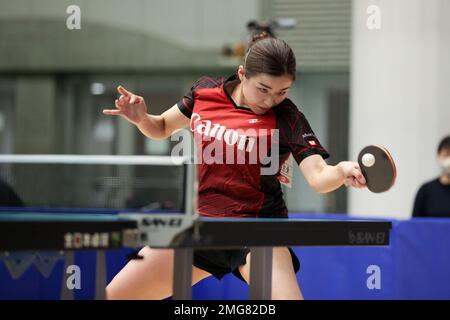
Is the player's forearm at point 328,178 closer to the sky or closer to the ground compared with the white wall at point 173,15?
closer to the ground

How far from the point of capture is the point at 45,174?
11.8 meters

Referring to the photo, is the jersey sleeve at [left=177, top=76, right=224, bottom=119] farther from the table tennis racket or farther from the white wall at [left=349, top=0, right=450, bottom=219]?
the white wall at [left=349, top=0, right=450, bottom=219]

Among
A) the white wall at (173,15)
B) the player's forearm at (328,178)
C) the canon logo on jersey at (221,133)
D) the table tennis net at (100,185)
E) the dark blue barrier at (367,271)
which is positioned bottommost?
the table tennis net at (100,185)

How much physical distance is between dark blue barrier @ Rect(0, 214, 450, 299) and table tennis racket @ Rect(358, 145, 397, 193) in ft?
8.17

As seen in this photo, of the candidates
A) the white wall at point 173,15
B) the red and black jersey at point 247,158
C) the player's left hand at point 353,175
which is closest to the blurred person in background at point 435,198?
the red and black jersey at point 247,158

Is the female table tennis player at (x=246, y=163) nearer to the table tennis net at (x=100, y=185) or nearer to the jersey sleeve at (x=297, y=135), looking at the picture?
the jersey sleeve at (x=297, y=135)

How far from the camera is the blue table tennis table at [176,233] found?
2.01 meters

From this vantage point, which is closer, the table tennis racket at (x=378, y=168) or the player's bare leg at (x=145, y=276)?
the table tennis racket at (x=378, y=168)

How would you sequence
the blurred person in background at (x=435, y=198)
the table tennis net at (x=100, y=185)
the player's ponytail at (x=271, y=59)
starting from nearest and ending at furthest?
1. the player's ponytail at (x=271, y=59)
2. the blurred person in background at (x=435, y=198)
3. the table tennis net at (x=100, y=185)

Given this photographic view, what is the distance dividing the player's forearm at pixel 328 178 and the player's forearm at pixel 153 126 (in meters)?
0.82

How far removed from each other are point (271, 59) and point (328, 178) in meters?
0.51

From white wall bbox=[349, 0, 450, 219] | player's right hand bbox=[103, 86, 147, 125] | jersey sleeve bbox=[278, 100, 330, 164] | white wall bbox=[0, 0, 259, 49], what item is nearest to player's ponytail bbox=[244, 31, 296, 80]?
jersey sleeve bbox=[278, 100, 330, 164]

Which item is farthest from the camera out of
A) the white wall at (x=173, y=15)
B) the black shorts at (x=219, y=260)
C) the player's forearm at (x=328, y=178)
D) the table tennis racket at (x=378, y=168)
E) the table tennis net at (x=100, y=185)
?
the white wall at (x=173, y=15)

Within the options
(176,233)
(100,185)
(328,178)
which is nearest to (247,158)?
(328,178)
